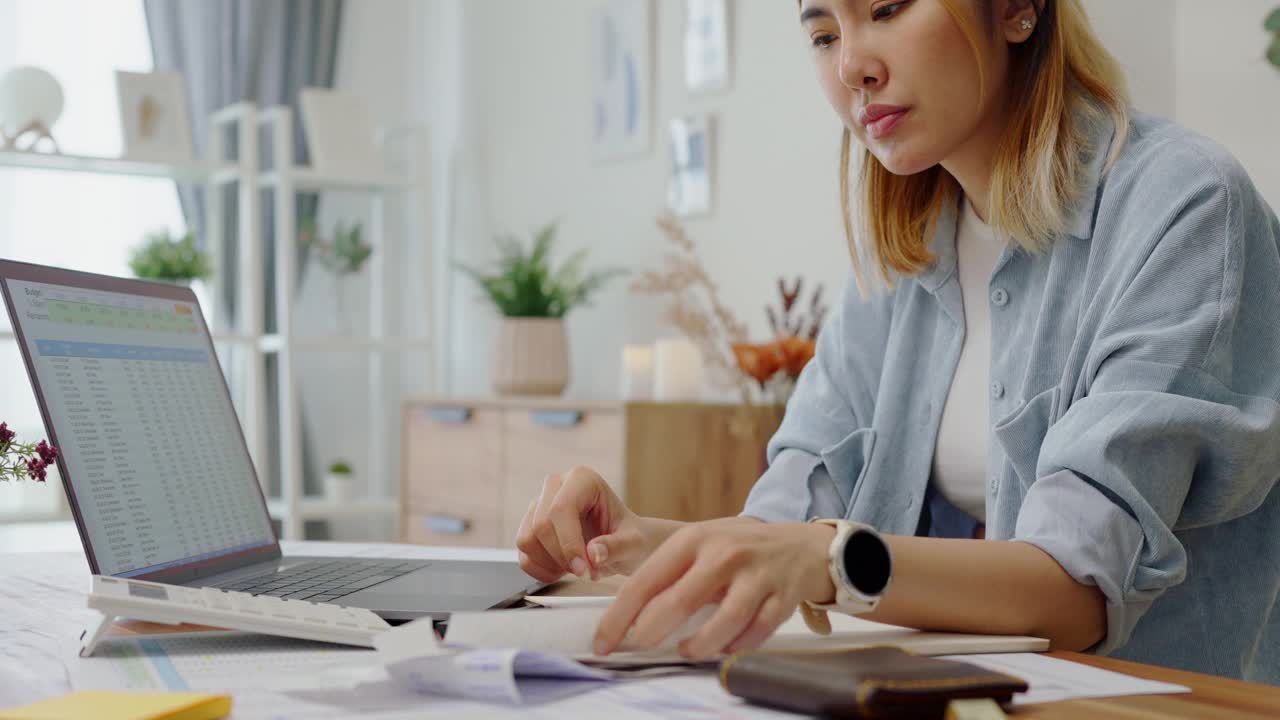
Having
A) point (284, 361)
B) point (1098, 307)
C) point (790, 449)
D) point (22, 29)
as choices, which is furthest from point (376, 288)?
point (1098, 307)

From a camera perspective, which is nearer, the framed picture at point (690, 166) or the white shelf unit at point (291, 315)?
the framed picture at point (690, 166)

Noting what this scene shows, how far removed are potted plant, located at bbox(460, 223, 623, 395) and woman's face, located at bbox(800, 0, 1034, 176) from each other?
7.58 feet

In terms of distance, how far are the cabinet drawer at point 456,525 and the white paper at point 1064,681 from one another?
257 cm

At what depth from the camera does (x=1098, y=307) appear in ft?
3.78

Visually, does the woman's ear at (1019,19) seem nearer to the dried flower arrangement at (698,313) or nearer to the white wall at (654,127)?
the white wall at (654,127)

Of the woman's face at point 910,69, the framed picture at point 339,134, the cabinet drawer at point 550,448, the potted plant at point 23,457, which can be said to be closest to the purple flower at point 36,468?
the potted plant at point 23,457

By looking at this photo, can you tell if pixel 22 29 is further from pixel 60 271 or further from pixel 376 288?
pixel 60 271

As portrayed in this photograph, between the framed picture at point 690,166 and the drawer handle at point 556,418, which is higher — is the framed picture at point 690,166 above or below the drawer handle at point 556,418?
above

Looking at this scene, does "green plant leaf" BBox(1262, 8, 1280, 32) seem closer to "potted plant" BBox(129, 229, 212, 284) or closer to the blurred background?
the blurred background

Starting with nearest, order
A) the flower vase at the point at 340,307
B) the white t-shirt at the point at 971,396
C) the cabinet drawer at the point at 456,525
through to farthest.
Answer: the white t-shirt at the point at 971,396 < the cabinet drawer at the point at 456,525 < the flower vase at the point at 340,307

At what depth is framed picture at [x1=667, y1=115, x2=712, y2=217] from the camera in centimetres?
355

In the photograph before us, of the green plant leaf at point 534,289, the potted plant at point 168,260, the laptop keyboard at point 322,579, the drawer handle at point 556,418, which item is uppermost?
the potted plant at point 168,260

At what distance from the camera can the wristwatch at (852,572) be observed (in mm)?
808

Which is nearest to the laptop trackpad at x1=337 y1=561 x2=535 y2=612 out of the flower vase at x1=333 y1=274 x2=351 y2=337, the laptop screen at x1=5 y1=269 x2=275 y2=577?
the laptop screen at x1=5 y1=269 x2=275 y2=577
